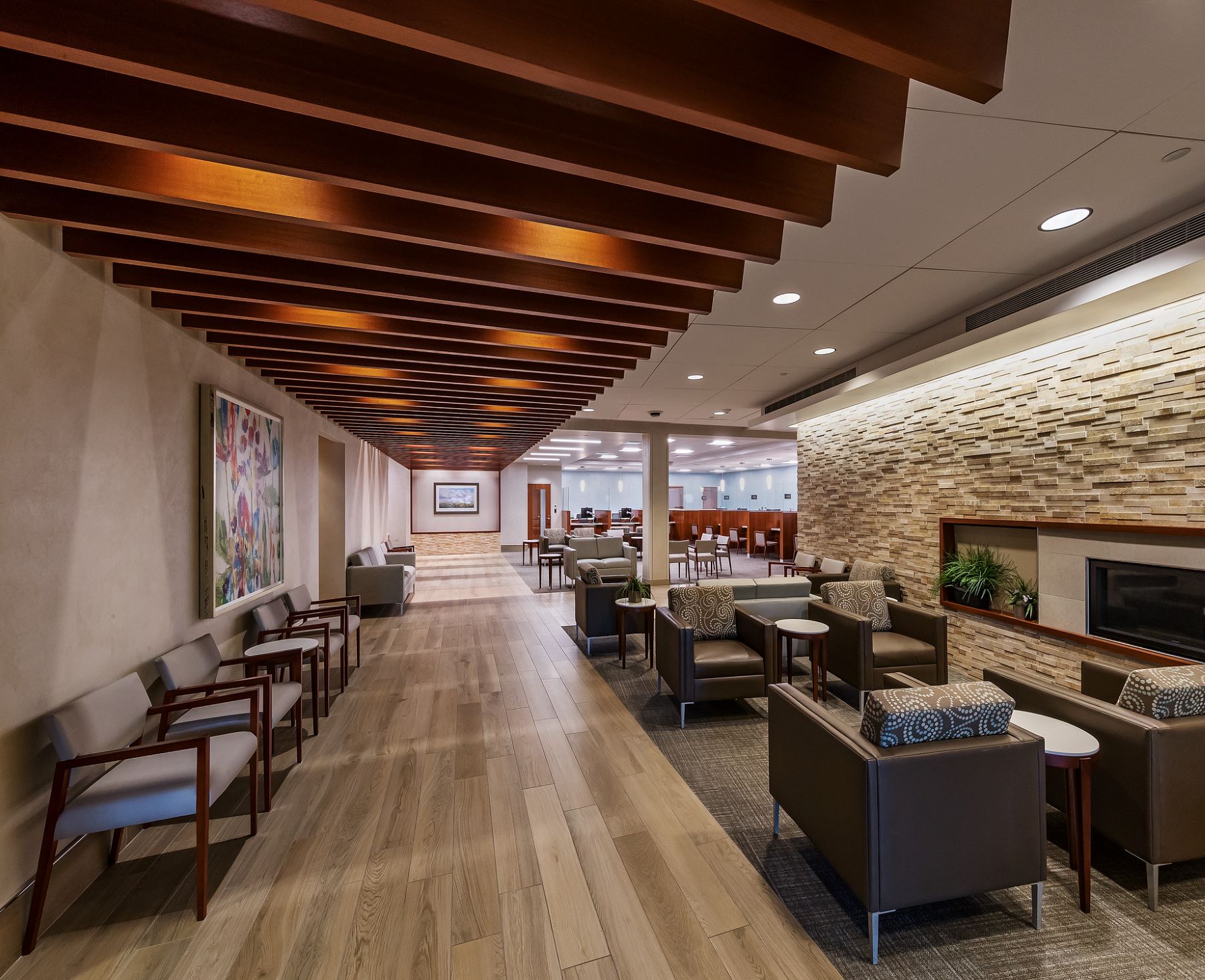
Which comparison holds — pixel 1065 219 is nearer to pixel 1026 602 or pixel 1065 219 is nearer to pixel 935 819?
pixel 935 819

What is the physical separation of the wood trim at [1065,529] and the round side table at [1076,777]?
5.53 feet

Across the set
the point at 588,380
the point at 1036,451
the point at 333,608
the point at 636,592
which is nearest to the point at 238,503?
the point at 333,608

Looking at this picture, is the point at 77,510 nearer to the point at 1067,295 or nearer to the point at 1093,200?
the point at 1093,200

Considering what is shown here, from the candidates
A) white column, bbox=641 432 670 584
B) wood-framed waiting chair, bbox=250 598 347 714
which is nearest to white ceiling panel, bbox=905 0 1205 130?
wood-framed waiting chair, bbox=250 598 347 714

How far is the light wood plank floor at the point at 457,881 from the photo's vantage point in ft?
5.67

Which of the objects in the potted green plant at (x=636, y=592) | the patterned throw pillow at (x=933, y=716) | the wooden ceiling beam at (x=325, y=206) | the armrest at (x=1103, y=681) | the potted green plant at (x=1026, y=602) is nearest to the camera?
the wooden ceiling beam at (x=325, y=206)

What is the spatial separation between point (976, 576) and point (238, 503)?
597 centimetres

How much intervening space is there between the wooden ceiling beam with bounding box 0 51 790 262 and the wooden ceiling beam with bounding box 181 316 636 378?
1460 mm

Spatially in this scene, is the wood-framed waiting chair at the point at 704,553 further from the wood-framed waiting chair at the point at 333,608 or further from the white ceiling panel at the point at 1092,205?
the white ceiling panel at the point at 1092,205

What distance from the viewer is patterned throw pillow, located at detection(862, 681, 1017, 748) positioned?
1.77m

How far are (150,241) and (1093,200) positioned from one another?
407cm

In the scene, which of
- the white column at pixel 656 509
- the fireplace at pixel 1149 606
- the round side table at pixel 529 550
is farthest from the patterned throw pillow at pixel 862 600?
the round side table at pixel 529 550

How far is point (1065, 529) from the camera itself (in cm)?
389

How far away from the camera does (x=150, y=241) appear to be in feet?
7.20
